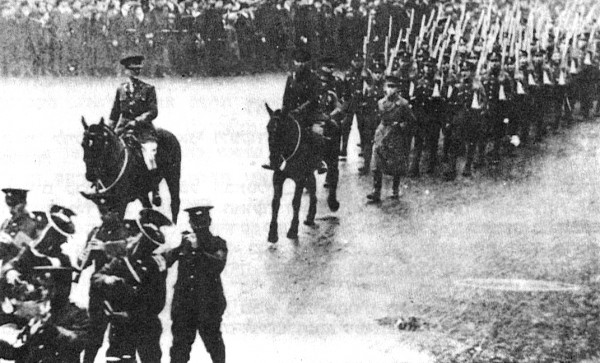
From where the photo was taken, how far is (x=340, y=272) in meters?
9.16

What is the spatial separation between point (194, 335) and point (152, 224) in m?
0.95

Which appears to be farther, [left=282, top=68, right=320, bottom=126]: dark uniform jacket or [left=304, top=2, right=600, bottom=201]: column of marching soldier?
[left=304, top=2, right=600, bottom=201]: column of marching soldier

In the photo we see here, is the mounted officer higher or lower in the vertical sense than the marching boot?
higher

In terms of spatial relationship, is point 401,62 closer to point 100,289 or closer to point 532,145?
point 532,145

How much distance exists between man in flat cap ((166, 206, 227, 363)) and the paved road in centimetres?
74

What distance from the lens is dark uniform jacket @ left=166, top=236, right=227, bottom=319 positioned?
22.5 feet

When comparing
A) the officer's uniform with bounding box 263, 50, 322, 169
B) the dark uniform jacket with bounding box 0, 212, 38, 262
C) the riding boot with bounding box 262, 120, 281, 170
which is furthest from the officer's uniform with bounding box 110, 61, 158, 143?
the dark uniform jacket with bounding box 0, 212, 38, 262

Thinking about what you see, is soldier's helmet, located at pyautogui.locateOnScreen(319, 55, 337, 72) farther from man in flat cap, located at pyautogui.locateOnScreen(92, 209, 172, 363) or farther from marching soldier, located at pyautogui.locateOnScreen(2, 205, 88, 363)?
marching soldier, located at pyautogui.locateOnScreen(2, 205, 88, 363)

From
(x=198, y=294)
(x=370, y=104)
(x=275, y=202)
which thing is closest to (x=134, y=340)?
(x=198, y=294)

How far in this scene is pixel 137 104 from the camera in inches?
371

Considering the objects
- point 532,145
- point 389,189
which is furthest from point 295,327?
point 532,145

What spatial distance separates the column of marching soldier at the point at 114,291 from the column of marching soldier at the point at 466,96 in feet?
14.5

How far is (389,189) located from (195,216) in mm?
5364

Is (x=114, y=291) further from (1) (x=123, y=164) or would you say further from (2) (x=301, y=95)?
(2) (x=301, y=95)
